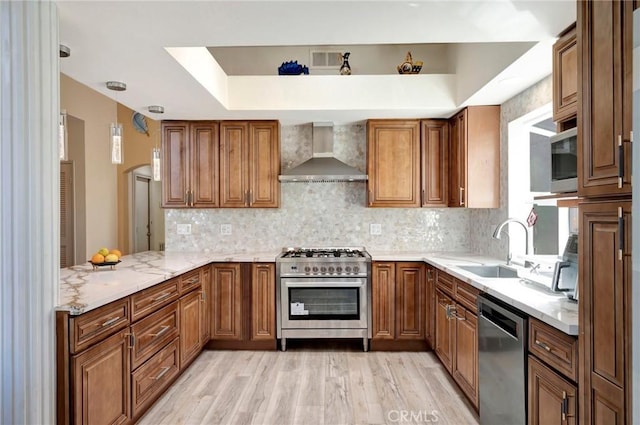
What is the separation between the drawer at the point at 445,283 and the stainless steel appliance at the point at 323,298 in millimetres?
677

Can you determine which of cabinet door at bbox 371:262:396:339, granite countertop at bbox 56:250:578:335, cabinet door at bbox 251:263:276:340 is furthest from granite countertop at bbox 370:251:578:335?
cabinet door at bbox 251:263:276:340


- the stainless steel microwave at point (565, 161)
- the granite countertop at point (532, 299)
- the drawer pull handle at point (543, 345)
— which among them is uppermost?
the stainless steel microwave at point (565, 161)

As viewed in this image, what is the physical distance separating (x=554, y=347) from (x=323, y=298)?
2.29 meters

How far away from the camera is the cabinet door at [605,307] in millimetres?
1271

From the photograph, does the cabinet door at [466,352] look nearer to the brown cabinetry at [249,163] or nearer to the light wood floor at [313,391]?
the light wood floor at [313,391]

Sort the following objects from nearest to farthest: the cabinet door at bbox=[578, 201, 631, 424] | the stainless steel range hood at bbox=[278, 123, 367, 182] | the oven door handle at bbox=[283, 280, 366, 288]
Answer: the cabinet door at bbox=[578, 201, 631, 424], the oven door handle at bbox=[283, 280, 366, 288], the stainless steel range hood at bbox=[278, 123, 367, 182]

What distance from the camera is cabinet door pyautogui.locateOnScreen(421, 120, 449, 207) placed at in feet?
13.0

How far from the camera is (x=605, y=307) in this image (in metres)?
1.35

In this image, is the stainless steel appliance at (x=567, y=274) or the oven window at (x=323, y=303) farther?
the oven window at (x=323, y=303)

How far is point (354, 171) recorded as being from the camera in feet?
12.9

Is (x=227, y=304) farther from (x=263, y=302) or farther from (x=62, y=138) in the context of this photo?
(x=62, y=138)

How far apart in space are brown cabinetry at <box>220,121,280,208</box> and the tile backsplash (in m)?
0.32

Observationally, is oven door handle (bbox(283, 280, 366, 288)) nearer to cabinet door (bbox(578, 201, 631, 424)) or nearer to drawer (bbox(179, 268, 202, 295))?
drawer (bbox(179, 268, 202, 295))

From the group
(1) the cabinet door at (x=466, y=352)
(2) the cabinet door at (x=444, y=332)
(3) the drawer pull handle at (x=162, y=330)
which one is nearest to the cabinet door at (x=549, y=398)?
(1) the cabinet door at (x=466, y=352)
